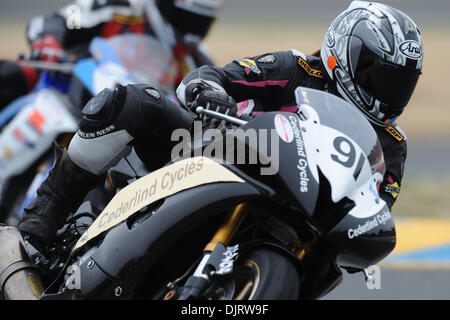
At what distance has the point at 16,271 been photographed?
3.67 meters

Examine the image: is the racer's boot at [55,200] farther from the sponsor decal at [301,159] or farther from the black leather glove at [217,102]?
the sponsor decal at [301,159]

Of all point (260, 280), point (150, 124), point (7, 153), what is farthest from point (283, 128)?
point (7, 153)

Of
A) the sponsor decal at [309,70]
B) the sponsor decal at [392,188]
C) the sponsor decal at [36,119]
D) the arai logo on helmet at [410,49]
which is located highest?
the arai logo on helmet at [410,49]

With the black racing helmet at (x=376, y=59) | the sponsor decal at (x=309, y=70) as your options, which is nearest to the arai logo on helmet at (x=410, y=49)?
the black racing helmet at (x=376, y=59)

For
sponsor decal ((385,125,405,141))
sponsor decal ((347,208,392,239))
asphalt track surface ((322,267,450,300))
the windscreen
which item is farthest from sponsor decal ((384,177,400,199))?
the windscreen

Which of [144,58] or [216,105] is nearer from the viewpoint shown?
[216,105]

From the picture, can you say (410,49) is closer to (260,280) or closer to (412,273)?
(260,280)

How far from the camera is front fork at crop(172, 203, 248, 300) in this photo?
9.73 feet

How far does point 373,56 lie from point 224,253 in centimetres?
126

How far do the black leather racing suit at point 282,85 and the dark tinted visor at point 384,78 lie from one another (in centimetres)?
21

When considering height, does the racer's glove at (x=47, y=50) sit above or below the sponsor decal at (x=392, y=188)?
below

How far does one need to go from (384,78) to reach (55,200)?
4.77 ft

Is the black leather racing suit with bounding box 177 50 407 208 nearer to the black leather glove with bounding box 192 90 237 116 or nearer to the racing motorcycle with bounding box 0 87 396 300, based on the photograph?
the black leather glove with bounding box 192 90 237 116

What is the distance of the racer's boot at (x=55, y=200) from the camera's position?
12.6 feet
